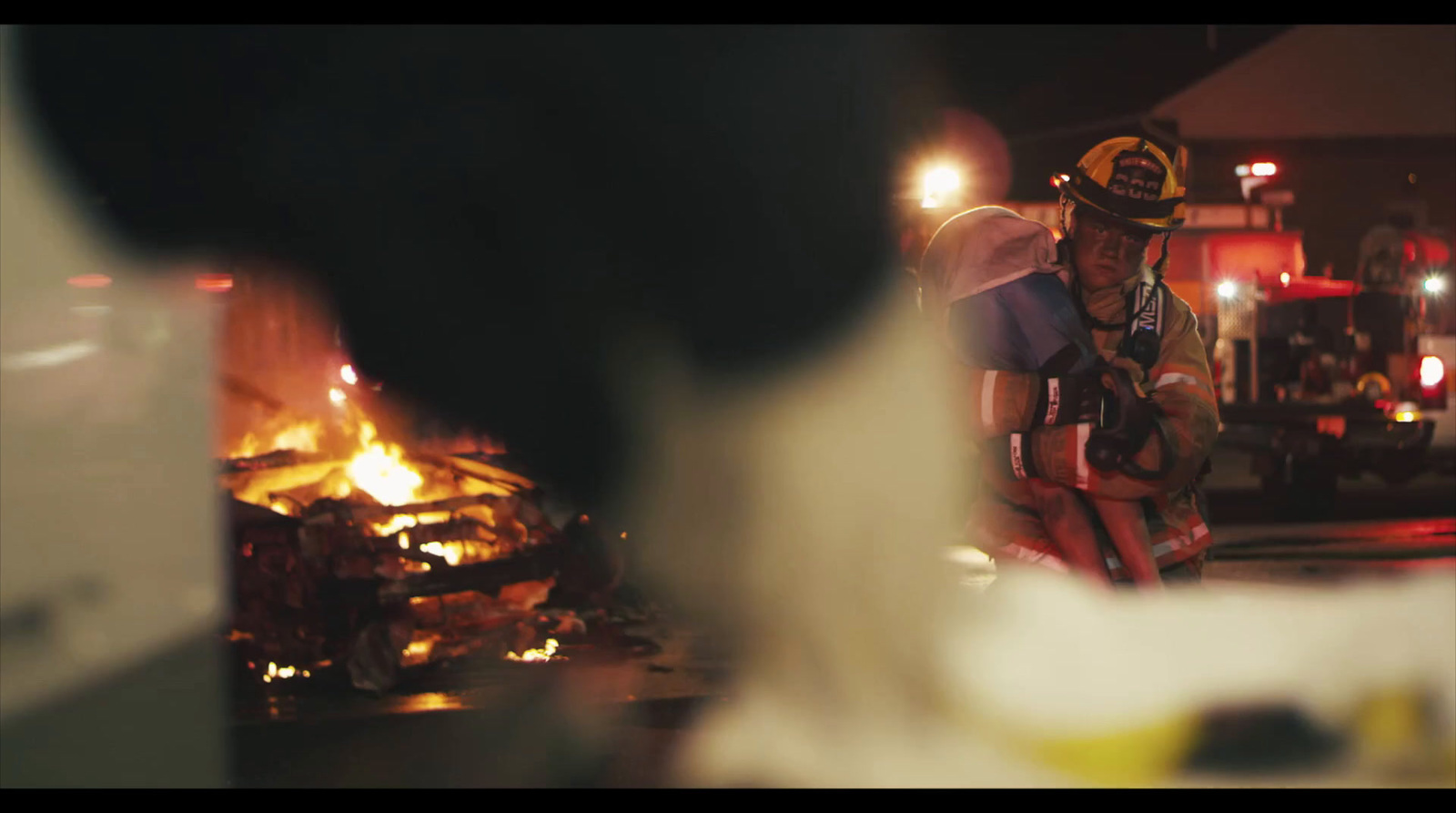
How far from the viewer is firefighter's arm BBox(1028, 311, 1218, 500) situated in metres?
3.51

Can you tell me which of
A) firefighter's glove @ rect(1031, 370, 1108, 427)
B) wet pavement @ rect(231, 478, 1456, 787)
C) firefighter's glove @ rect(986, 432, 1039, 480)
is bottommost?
wet pavement @ rect(231, 478, 1456, 787)

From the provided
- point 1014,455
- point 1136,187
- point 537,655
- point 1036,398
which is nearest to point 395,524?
point 537,655

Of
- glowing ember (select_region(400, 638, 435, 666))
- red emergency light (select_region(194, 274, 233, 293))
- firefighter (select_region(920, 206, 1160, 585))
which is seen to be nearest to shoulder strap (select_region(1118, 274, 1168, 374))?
firefighter (select_region(920, 206, 1160, 585))

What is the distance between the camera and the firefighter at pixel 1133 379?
3488 mm

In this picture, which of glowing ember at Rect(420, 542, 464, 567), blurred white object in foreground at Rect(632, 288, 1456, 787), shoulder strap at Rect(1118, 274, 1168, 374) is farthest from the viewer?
glowing ember at Rect(420, 542, 464, 567)

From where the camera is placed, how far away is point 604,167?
19.9ft

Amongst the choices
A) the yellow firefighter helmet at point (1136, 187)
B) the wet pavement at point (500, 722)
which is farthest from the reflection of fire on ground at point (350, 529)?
the yellow firefighter helmet at point (1136, 187)

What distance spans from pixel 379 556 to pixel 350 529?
171 millimetres

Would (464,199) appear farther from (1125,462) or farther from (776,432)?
(1125,462)

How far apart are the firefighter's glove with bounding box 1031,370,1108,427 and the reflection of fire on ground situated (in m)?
3.57

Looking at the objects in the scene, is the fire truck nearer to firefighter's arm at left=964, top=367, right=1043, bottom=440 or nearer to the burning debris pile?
the burning debris pile

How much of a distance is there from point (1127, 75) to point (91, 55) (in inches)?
407
